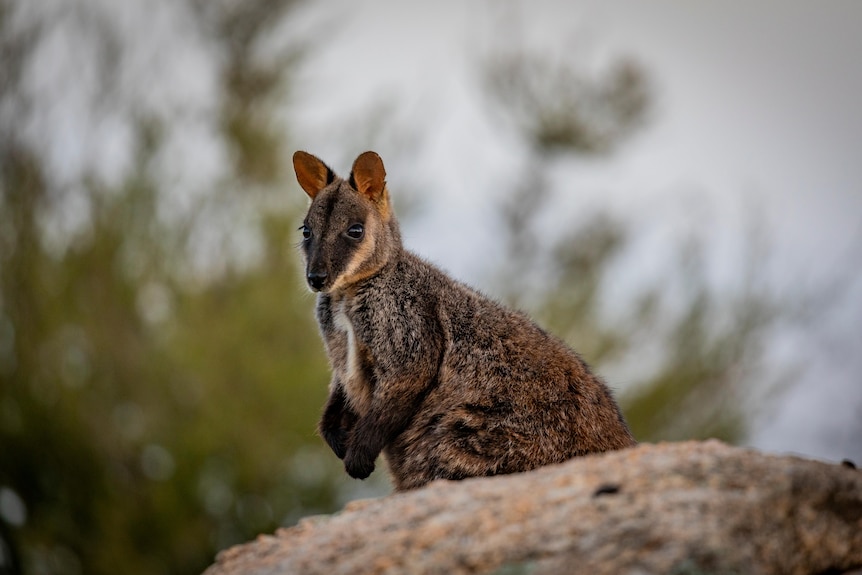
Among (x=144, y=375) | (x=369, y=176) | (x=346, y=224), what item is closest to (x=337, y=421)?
(x=346, y=224)

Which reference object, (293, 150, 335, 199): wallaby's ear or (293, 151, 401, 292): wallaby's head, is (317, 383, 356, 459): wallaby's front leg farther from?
(293, 150, 335, 199): wallaby's ear

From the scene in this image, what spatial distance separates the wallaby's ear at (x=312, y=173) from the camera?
22.7 feet

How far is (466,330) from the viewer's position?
6172 mm

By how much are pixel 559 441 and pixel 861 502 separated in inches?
66.0

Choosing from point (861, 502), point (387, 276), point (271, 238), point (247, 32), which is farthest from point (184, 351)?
point (861, 502)

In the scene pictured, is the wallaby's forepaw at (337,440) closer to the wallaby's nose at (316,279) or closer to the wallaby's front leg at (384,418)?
the wallaby's front leg at (384,418)

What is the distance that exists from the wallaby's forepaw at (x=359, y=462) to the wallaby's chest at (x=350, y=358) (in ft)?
0.96

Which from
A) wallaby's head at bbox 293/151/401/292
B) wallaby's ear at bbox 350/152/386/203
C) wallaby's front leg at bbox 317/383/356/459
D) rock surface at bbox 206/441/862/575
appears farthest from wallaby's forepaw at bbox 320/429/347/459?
rock surface at bbox 206/441/862/575

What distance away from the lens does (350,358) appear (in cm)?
632

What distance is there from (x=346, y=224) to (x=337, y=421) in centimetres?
114

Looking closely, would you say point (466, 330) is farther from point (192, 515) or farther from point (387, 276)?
point (192, 515)

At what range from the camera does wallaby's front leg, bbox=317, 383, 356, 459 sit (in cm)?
657

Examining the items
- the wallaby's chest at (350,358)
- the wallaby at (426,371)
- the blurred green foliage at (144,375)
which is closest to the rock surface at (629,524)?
the wallaby at (426,371)

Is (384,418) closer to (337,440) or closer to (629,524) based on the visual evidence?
(337,440)
